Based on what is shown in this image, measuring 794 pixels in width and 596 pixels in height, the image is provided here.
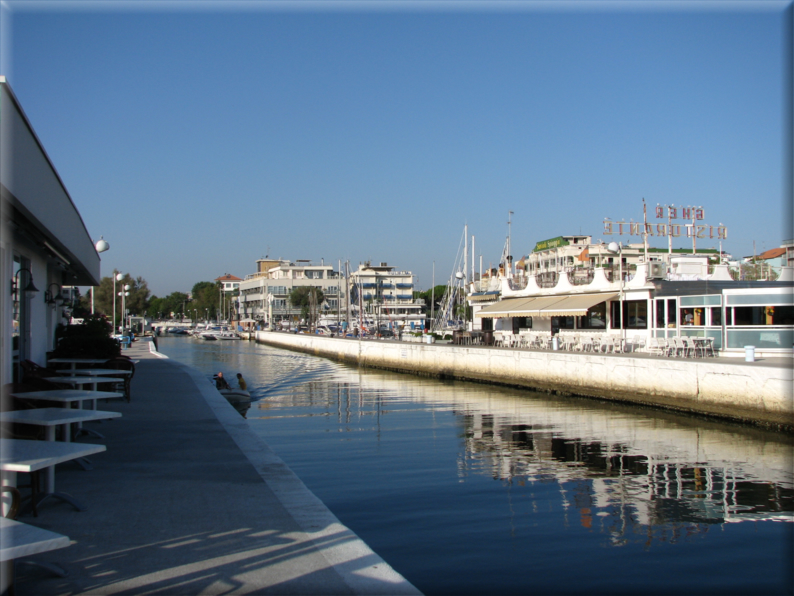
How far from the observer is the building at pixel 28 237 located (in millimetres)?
7512

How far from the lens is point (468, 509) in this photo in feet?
35.4

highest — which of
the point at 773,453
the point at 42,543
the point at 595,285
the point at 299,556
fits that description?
the point at 595,285

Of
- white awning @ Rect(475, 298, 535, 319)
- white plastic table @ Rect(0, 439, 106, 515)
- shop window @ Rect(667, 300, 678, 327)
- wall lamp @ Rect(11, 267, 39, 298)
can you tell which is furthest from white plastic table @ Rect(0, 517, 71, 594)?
white awning @ Rect(475, 298, 535, 319)

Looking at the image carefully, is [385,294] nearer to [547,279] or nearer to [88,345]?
[547,279]

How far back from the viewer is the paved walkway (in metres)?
5.07

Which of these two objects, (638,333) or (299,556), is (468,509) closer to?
(299,556)

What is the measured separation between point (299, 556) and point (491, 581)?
2920mm

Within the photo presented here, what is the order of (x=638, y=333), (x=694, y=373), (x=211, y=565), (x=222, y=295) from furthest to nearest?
(x=222, y=295) < (x=638, y=333) < (x=694, y=373) < (x=211, y=565)

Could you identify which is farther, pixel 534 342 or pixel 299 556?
pixel 534 342

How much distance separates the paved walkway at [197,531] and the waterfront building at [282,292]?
11482 centimetres

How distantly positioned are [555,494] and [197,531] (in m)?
7.52

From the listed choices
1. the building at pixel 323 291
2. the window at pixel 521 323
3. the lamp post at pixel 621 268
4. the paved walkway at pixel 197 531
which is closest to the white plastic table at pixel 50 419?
the paved walkway at pixel 197 531

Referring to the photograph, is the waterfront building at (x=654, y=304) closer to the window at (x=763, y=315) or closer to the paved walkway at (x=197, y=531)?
the window at (x=763, y=315)

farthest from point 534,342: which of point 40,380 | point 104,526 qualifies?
point 104,526
